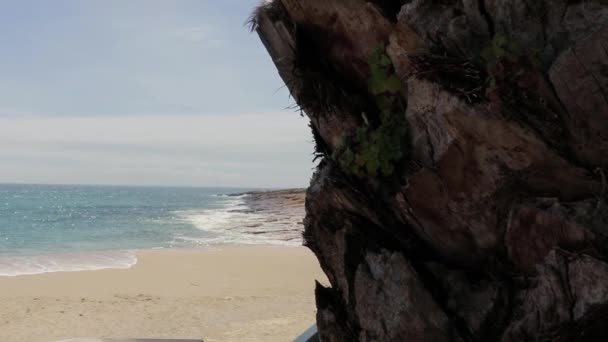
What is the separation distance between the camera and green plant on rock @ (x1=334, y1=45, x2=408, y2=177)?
5.14m

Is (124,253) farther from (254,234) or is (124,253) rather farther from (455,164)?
(455,164)

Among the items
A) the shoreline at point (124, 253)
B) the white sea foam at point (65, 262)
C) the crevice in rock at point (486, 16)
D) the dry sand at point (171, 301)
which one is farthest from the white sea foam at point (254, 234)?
the crevice in rock at point (486, 16)

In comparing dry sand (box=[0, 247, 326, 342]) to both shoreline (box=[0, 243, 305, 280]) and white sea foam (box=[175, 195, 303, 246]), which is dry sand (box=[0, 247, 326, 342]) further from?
white sea foam (box=[175, 195, 303, 246])

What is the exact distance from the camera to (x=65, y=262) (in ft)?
77.3

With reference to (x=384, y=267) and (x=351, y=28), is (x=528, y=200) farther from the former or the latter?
(x=351, y=28)

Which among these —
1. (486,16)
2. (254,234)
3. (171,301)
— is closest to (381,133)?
(486,16)

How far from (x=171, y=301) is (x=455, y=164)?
490 inches

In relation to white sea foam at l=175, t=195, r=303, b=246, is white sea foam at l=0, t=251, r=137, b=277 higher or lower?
higher

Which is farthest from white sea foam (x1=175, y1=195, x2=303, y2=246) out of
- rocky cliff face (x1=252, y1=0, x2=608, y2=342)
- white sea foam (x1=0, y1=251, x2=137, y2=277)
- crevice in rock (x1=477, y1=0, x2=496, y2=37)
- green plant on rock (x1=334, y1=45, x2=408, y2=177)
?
crevice in rock (x1=477, y1=0, x2=496, y2=37)

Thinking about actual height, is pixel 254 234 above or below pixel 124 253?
below

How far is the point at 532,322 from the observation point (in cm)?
423

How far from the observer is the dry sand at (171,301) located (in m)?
12.8

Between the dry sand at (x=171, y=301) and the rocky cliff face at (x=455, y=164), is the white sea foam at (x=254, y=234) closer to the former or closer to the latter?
the dry sand at (x=171, y=301)

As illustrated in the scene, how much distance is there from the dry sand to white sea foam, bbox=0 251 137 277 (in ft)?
4.18
